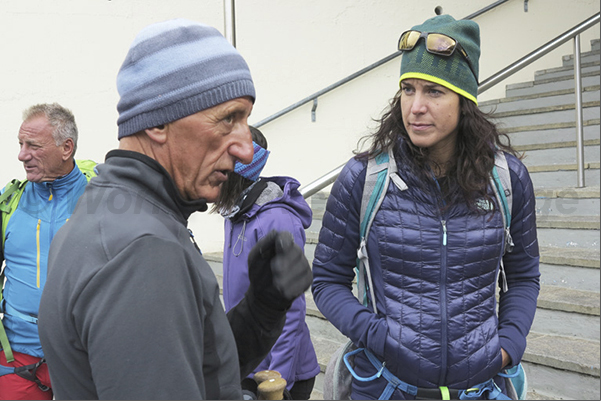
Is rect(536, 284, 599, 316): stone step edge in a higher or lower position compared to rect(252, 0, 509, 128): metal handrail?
lower

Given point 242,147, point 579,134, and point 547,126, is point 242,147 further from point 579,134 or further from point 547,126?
point 547,126

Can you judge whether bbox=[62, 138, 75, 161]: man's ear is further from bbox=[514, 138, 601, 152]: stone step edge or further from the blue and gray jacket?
bbox=[514, 138, 601, 152]: stone step edge

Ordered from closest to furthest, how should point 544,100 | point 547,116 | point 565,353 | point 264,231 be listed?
point 264,231 → point 565,353 → point 547,116 → point 544,100

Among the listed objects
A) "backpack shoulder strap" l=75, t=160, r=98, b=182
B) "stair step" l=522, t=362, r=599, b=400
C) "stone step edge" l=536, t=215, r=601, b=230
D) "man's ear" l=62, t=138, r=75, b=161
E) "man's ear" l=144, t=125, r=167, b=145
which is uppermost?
"man's ear" l=144, t=125, r=167, b=145

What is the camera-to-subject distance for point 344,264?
1.88 meters

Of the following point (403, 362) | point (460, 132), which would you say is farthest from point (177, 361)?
point (460, 132)

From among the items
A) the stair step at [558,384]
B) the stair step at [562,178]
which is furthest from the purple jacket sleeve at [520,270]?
the stair step at [562,178]

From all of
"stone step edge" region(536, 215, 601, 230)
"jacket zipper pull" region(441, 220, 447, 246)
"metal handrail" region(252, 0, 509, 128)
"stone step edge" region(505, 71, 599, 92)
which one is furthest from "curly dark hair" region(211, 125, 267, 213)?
"stone step edge" region(505, 71, 599, 92)

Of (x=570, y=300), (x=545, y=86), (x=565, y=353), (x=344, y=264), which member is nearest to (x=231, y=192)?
(x=344, y=264)

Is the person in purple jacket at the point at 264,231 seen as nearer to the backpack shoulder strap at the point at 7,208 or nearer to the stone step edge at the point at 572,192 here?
the backpack shoulder strap at the point at 7,208

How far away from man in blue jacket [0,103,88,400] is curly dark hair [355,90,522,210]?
163cm

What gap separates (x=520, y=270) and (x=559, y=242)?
2092 mm

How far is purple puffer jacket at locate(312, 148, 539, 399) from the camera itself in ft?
5.42

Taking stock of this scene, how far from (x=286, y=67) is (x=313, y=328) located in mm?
2867
